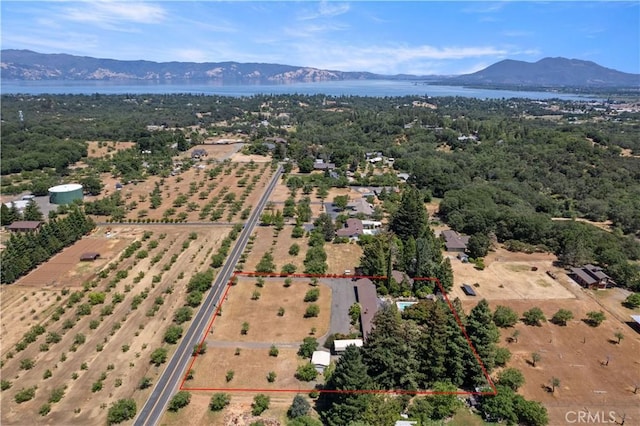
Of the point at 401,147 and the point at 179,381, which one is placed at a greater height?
the point at 401,147

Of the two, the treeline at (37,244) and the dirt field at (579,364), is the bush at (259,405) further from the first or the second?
the treeline at (37,244)

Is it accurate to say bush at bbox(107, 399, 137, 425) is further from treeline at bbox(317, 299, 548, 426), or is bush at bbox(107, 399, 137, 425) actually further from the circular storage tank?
the circular storage tank

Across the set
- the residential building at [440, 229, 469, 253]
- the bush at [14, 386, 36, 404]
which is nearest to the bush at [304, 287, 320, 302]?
the residential building at [440, 229, 469, 253]

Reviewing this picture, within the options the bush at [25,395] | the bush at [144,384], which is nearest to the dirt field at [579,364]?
the bush at [144,384]

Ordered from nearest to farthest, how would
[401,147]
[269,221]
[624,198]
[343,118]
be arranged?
[269,221] < [624,198] < [401,147] < [343,118]

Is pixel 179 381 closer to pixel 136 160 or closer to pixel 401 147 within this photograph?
pixel 136 160

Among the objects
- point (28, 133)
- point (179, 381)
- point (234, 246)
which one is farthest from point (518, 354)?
point (28, 133)

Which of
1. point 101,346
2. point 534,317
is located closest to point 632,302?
point 534,317
